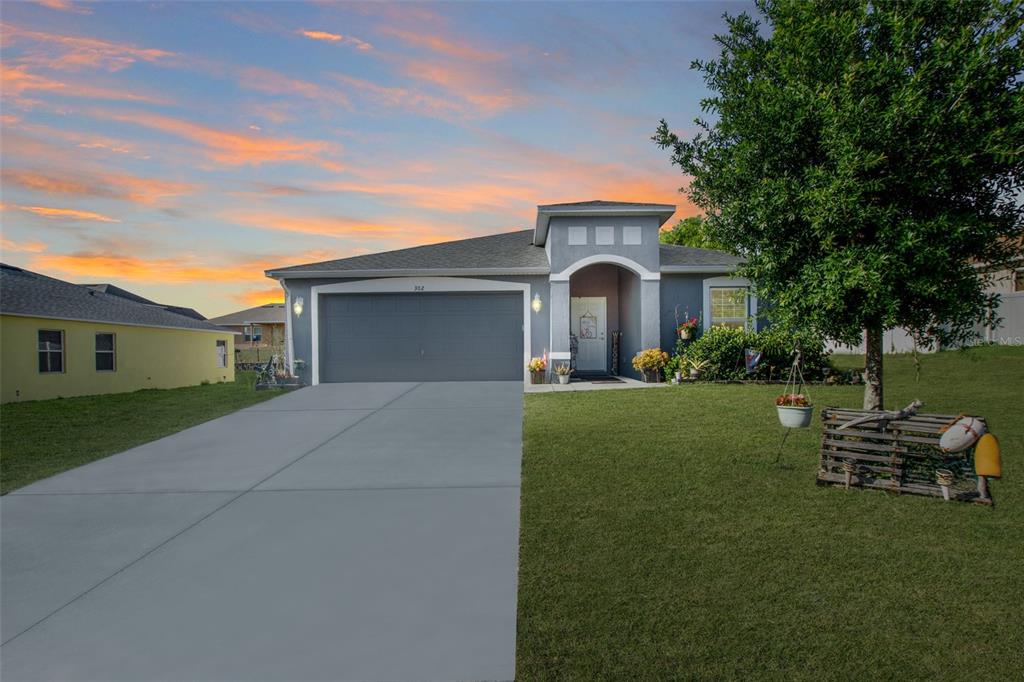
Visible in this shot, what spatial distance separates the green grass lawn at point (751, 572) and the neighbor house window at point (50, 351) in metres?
16.6

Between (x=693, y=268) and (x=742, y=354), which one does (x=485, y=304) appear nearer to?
(x=693, y=268)

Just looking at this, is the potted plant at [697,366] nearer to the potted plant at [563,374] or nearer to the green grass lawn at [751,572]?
the potted plant at [563,374]

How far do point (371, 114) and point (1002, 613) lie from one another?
13.1 meters

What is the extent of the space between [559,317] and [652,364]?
2547mm

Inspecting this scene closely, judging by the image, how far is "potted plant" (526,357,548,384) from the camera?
14477 millimetres

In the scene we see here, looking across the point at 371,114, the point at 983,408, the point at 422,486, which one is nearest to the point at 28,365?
the point at 371,114

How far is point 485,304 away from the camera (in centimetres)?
1539

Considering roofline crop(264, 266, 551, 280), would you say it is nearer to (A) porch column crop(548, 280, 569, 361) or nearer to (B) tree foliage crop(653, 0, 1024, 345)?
(A) porch column crop(548, 280, 569, 361)

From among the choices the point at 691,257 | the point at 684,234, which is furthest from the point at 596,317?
the point at 684,234

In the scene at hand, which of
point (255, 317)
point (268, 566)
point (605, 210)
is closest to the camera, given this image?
point (268, 566)

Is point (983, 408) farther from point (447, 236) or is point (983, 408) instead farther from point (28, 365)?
point (28, 365)

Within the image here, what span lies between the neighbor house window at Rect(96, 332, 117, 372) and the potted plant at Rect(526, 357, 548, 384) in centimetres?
1420

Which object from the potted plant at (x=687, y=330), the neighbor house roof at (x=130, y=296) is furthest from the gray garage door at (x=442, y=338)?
the neighbor house roof at (x=130, y=296)

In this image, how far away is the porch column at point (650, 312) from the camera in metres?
14.6
